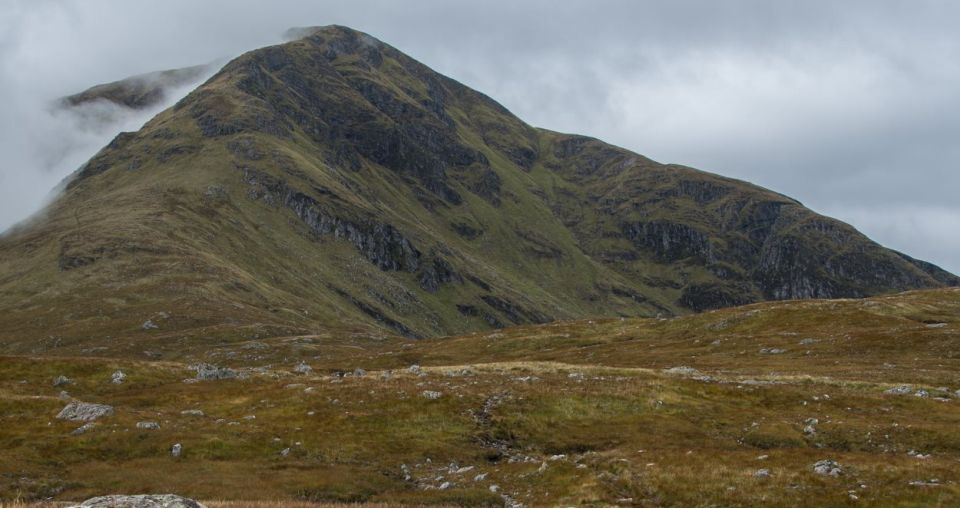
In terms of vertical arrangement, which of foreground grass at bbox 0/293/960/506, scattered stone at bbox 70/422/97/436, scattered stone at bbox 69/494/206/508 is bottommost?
scattered stone at bbox 70/422/97/436

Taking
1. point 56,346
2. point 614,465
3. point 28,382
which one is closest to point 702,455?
point 614,465

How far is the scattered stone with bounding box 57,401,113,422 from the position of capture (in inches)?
1854

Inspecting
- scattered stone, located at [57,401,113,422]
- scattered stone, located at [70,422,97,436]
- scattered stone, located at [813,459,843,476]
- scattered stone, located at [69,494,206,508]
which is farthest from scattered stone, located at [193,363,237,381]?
scattered stone, located at [813,459,843,476]

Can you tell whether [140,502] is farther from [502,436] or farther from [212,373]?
[212,373]

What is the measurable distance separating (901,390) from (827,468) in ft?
88.4

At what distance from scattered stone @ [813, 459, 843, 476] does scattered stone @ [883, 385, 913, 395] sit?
24.1 meters

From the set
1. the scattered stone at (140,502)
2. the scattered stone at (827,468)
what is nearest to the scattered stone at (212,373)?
the scattered stone at (140,502)

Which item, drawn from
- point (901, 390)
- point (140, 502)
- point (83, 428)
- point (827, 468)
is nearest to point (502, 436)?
point (827, 468)

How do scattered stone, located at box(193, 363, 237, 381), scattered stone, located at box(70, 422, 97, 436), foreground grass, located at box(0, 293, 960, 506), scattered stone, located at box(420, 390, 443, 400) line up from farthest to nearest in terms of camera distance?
scattered stone, located at box(193, 363, 237, 381) → scattered stone, located at box(420, 390, 443, 400) → scattered stone, located at box(70, 422, 97, 436) → foreground grass, located at box(0, 293, 960, 506)

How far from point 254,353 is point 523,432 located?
389ft

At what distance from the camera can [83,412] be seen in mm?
47875

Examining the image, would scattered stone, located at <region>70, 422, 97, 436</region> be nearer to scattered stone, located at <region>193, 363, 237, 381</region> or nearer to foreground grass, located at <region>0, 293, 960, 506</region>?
foreground grass, located at <region>0, 293, 960, 506</region>

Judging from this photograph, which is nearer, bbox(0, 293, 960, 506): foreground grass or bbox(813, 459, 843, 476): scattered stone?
bbox(813, 459, 843, 476): scattered stone

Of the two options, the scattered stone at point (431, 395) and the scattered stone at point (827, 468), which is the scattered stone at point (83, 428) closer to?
the scattered stone at point (431, 395)
